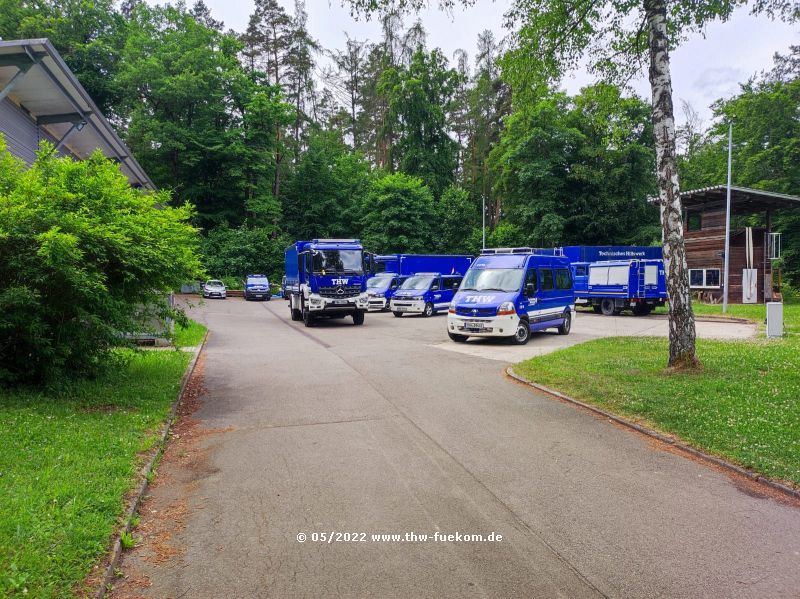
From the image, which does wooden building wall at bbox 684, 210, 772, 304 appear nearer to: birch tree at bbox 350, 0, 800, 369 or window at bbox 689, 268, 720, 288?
window at bbox 689, 268, 720, 288

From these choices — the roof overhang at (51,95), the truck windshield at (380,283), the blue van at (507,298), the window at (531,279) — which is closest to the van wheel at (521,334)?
the blue van at (507,298)

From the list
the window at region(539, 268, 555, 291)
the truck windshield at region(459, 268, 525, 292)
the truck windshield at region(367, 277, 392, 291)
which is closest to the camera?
the truck windshield at region(459, 268, 525, 292)

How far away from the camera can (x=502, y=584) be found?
11.1ft

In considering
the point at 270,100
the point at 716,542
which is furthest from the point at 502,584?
the point at 270,100

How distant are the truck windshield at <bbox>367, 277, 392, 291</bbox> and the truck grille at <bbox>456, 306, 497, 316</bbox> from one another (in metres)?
14.3

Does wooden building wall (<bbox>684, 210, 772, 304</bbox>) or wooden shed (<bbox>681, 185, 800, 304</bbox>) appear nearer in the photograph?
wooden shed (<bbox>681, 185, 800, 304</bbox>)

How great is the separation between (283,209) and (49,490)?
172ft

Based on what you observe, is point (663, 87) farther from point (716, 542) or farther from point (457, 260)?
point (457, 260)

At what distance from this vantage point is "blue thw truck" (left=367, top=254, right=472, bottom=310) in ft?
96.2

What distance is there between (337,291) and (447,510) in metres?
16.1

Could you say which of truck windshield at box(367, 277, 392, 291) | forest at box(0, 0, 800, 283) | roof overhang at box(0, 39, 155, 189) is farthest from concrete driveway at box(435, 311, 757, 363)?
forest at box(0, 0, 800, 283)

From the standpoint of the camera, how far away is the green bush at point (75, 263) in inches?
271

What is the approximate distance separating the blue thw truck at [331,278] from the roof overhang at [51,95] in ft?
23.9

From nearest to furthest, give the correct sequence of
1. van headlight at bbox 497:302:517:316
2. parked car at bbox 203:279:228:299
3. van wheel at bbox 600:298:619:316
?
1. van headlight at bbox 497:302:517:316
2. van wheel at bbox 600:298:619:316
3. parked car at bbox 203:279:228:299
